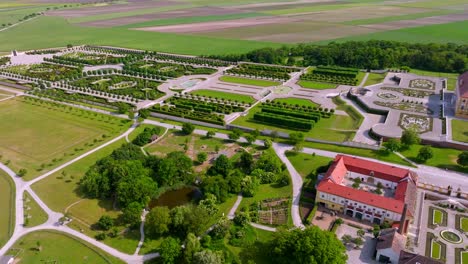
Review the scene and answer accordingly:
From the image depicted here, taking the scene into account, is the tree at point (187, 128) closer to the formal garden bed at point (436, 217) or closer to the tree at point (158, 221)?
the tree at point (158, 221)

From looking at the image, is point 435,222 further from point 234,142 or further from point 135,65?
point 135,65

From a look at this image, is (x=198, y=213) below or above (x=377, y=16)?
below

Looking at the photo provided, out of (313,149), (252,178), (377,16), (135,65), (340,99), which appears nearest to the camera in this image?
(252,178)

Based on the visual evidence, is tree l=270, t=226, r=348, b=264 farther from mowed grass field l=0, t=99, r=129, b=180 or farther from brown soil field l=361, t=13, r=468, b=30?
brown soil field l=361, t=13, r=468, b=30

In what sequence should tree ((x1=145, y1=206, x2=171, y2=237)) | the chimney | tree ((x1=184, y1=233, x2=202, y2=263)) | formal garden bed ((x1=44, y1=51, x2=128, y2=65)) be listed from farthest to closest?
1. formal garden bed ((x1=44, y1=51, x2=128, y2=65))
2. tree ((x1=145, y1=206, x2=171, y2=237))
3. the chimney
4. tree ((x1=184, y1=233, x2=202, y2=263))

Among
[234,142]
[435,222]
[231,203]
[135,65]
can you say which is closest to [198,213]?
[231,203]

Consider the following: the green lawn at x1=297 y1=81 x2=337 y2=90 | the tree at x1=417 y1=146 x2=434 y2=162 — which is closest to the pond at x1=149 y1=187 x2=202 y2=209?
the tree at x1=417 y1=146 x2=434 y2=162
